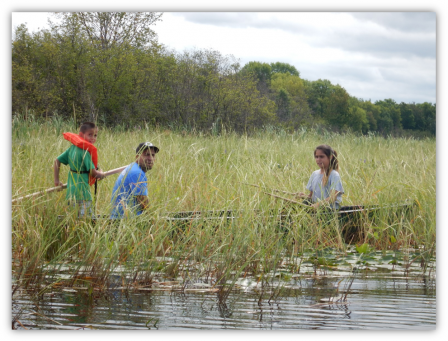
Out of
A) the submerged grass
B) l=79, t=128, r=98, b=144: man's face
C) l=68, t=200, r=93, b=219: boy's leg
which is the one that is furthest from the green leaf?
l=79, t=128, r=98, b=144: man's face

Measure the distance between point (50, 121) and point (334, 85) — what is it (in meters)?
3.22

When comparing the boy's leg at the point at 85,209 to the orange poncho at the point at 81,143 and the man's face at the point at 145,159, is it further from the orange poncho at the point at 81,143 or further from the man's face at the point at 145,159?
the man's face at the point at 145,159

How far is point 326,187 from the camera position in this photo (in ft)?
13.5

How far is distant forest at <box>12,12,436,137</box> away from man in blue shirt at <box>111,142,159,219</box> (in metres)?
1.19

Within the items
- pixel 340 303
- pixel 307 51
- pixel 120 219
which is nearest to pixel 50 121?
pixel 120 219

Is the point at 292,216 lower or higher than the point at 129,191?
lower

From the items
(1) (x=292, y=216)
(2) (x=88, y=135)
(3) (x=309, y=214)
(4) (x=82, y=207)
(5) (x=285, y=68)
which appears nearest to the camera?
(4) (x=82, y=207)

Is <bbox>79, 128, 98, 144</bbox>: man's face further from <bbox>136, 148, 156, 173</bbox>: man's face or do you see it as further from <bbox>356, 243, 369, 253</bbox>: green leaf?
<bbox>356, 243, 369, 253</bbox>: green leaf

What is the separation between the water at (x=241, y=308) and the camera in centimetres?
253

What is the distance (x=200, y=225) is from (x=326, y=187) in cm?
141

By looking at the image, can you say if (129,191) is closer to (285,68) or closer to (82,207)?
(82,207)

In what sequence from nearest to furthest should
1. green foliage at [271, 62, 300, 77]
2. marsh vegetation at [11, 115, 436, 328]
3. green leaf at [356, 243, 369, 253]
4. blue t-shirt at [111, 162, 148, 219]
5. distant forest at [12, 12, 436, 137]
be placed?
1. marsh vegetation at [11, 115, 436, 328]
2. blue t-shirt at [111, 162, 148, 219]
3. green leaf at [356, 243, 369, 253]
4. distant forest at [12, 12, 436, 137]
5. green foliage at [271, 62, 300, 77]

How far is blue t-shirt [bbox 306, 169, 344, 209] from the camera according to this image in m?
3.99

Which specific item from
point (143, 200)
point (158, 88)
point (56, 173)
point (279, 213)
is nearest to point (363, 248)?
point (279, 213)
